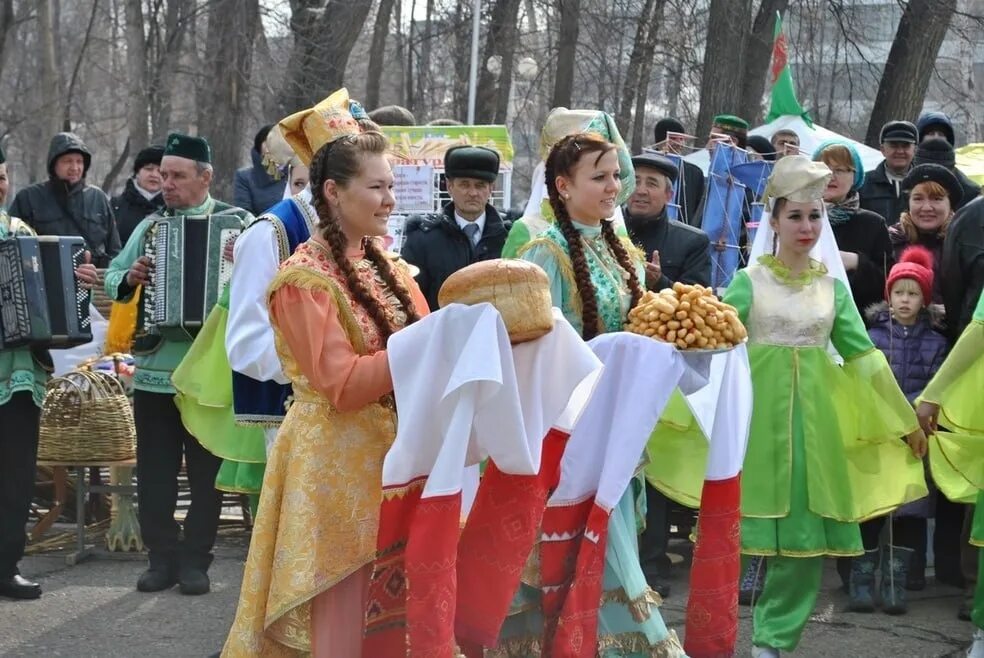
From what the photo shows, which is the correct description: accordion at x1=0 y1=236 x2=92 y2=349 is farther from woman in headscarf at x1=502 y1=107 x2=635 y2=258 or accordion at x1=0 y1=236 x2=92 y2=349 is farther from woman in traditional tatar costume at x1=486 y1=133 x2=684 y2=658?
woman in traditional tatar costume at x1=486 y1=133 x2=684 y2=658

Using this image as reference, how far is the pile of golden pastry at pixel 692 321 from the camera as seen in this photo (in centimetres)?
433

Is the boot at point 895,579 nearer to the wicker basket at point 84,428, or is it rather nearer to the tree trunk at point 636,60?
the wicker basket at point 84,428

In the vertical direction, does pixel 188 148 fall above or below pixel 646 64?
below

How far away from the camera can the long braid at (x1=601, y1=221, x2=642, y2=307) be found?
4809 mm

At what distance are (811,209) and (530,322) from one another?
7.50ft

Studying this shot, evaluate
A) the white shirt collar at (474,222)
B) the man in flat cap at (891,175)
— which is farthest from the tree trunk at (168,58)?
the white shirt collar at (474,222)

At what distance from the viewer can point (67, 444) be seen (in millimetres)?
7625

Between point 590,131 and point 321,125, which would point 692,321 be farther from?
point 321,125

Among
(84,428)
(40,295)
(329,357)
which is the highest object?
(329,357)

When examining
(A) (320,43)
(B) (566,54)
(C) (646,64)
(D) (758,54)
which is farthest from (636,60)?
(A) (320,43)

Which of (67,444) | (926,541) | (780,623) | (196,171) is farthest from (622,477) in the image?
(67,444)

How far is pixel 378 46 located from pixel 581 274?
16.8 metres

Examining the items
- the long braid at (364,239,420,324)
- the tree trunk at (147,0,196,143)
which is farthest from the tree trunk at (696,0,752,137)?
the long braid at (364,239,420,324)

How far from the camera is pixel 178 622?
6.21 metres
